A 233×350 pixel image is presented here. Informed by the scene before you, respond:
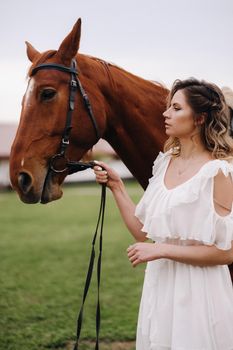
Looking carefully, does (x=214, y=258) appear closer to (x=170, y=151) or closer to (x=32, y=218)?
(x=170, y=151)

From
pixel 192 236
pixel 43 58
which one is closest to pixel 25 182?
pixel 43 58

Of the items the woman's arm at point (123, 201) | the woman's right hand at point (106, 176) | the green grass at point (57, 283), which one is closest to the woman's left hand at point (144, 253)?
the woman's arm at point (123, 201)

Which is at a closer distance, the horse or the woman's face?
the woman's face

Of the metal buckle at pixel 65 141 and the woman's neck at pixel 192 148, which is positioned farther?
the metal buckle at pixel 65 141

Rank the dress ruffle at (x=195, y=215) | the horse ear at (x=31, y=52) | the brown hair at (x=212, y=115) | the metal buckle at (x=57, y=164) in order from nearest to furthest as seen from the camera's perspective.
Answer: the dress ruffle at (x=195, y=215), the brown hair at (x=212, y=115), the metal buckle at (x=57, y=164), the horse ear at (x=31, y=52)

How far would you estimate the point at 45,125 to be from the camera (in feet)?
8.43

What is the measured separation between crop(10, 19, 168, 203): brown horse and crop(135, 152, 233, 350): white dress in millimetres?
691

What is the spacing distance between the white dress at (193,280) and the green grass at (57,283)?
2373 mm

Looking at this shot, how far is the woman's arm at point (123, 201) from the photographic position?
2580mm

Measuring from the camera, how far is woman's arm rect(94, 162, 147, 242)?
258cm

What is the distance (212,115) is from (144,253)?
775 mm

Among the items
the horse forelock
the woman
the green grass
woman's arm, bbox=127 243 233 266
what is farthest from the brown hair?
the green grass

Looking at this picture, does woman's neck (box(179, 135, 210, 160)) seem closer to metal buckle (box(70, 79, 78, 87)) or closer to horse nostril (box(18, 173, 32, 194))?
metal buckle (box(70, 79, 78, 87))

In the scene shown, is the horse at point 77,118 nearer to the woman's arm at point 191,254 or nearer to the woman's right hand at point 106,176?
the woman's right hand at point 106,176
